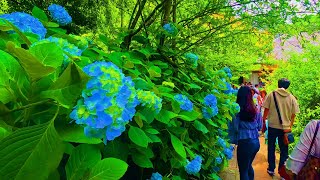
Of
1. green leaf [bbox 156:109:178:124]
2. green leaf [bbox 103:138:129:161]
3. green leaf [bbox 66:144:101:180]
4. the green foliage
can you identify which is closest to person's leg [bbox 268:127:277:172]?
the green foliage

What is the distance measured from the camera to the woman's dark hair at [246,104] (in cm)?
450

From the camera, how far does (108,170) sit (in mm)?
771

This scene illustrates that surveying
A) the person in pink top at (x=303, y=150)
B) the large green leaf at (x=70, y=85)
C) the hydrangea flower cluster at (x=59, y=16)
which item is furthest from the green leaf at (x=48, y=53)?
the person in pink top at (x=303, y=150)

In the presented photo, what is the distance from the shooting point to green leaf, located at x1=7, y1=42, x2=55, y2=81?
708mm

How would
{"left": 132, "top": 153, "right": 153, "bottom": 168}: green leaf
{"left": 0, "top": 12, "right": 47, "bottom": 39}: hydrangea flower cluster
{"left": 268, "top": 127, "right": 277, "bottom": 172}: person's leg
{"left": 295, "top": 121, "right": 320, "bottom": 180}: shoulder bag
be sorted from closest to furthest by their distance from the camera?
{"left": 0, "top": 12, "right": 47, "bottom": 39}: hydrangea flower cluster < {"left": 132, "top": 153, "right": 153, "bottom": 168}: green leaf < {"left": 295, "top": 121, "right": 320, "bottom": 180}: shoulder bag < {"left": 268, "top": 127, "right": 277, "bottom": 172}: person's leg

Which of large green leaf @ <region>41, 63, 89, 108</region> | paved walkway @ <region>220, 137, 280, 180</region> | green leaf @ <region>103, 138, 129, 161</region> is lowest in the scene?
paved walkway @ <region>220, 137, 280, 180</region>

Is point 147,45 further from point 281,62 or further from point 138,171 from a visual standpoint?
point 281,62

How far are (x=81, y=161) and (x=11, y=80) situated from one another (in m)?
0.26

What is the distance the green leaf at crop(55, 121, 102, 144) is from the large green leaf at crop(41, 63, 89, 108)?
79mm

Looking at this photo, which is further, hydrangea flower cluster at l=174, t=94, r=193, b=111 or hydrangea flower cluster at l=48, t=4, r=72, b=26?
hydrangea flower cluster at l=174, t=94, r=193, b=111

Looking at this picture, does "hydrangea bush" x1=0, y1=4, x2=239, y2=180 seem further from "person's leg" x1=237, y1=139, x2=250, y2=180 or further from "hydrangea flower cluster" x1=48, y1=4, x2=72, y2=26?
"person's leg" x1=237, y1=139, x2=250, y2=180

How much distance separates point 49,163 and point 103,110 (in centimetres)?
14

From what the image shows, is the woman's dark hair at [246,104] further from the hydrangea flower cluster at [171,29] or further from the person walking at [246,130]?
the hydrangea flower cluster at [171,29]

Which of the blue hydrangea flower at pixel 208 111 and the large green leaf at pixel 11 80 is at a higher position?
the large green leaf at pixel 11 80
